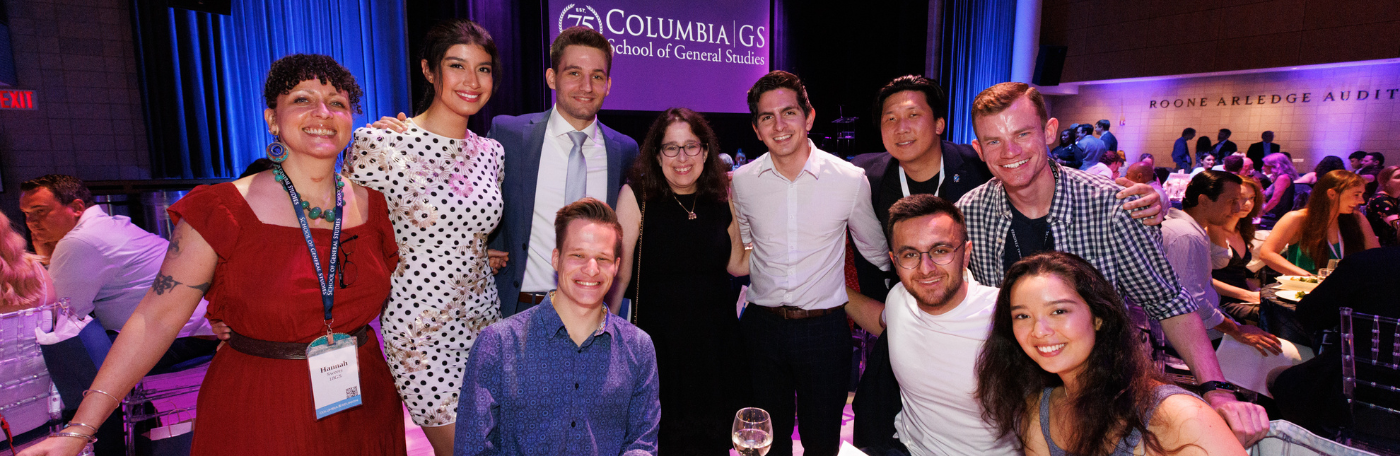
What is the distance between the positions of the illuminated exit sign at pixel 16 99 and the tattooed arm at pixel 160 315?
8271 mm

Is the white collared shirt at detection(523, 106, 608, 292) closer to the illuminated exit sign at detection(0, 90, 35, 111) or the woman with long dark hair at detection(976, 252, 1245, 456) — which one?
the woman with long dark hair at detection(976, 252, 1245, 456)

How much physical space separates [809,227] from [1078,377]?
45.9 inches

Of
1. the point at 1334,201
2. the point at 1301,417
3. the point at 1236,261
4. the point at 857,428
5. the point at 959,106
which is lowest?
the point at 1301,417

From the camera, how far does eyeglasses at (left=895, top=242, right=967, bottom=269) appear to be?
1.98 metres

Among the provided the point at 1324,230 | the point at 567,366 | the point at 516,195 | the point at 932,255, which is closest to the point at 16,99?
the point at 516,195

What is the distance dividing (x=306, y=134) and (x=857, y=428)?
78.9 inches

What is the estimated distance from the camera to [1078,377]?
1656 millimetres

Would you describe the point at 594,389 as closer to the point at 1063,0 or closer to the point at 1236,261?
the point at 1236,261

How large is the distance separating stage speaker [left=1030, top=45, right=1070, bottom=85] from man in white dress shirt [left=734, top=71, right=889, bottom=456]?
41.7 ft

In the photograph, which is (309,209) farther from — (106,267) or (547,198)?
(106,267)

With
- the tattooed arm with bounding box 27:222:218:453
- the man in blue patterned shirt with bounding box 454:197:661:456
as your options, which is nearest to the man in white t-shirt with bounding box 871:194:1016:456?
the man in blue patterned shirt with bounding box 454:197:661:456

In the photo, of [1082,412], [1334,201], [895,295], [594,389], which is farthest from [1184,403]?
[1334,201]

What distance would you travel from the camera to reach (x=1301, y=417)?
304cm

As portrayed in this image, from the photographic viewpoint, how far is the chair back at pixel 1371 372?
Answer: 2666 mm
